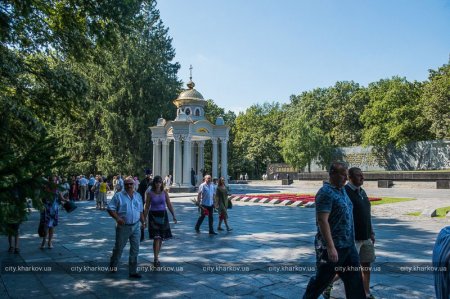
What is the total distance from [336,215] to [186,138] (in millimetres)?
26807

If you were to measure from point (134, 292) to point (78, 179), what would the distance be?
73.7 feet

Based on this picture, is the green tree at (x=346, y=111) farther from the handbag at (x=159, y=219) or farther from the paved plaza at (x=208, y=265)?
the handbag at (x=159, y=219)

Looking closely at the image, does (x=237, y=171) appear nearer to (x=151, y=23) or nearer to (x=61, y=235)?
(x=151, y=23)

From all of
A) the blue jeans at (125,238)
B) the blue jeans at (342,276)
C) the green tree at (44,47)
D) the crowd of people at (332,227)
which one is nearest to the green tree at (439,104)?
the green tree at (44,47)

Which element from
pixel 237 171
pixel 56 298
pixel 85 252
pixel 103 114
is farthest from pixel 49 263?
pixel 237 171

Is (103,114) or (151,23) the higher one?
(151,23)

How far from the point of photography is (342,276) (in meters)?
4.13

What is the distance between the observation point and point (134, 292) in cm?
568

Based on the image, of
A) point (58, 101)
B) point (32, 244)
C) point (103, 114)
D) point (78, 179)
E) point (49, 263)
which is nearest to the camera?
point (49, 263)

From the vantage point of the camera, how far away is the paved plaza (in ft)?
18.7

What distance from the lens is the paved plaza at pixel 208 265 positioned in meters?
5.70

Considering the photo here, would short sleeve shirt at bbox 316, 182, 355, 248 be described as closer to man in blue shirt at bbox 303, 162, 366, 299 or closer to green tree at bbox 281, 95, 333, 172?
man in blue shirt at bbox 303, 162, 366, 299

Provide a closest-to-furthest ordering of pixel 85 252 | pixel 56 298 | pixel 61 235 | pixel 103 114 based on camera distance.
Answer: pixel 56 298, pixel 85 252, pixel 61 235, pixel 103 114

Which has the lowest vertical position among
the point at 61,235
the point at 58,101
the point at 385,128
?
the point at 61,235
